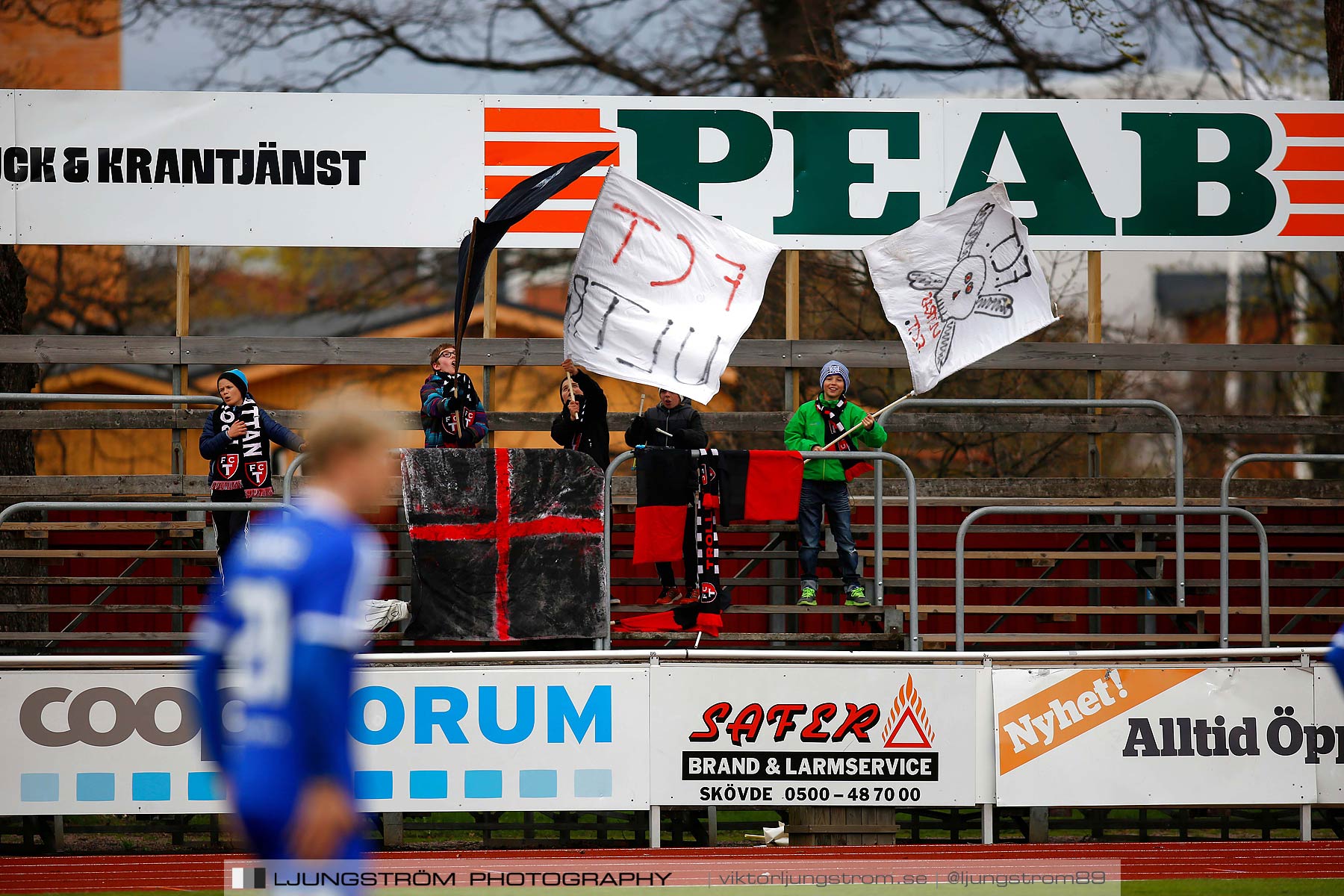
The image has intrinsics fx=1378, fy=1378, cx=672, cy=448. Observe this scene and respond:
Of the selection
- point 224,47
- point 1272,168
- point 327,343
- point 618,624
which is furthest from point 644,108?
point 224,47

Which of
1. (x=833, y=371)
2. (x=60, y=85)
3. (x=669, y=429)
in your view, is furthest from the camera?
(x=60, y=85)

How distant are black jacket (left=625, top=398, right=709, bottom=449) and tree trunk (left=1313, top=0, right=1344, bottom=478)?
7.89 metres

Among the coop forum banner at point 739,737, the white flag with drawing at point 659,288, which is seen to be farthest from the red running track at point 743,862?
the white flag with drawing at point 659,288

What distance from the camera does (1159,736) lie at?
9.05 meters

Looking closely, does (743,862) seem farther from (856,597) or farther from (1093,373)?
(1093,373)

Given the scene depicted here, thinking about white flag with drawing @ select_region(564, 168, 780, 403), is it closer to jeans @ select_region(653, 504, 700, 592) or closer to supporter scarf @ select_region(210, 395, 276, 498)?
jeans @ select_region(653, 504, 700, 592)

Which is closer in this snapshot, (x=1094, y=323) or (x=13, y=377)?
(x=1094, y=323)

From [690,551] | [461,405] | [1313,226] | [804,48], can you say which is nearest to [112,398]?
[461,405]

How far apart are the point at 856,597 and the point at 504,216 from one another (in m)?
3.64

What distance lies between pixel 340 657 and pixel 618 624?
6357mm

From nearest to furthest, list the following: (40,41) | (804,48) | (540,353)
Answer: (540,353)
(804,48)
(40,41)

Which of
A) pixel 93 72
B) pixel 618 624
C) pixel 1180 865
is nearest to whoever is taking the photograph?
pixel 1180 865

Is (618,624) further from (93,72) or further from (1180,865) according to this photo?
(93,72)

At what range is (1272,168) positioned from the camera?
40.2ft
